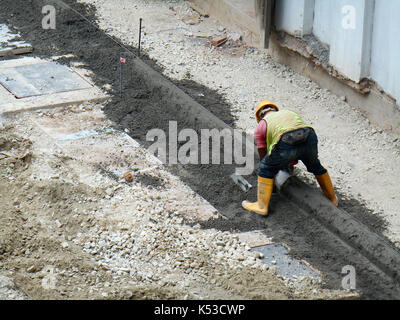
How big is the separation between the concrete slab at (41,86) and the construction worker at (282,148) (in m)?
3.99

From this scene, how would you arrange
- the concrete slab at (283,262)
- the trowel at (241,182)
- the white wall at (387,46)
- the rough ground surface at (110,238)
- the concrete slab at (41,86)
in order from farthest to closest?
the concrete slab at (41,86) < the white wall at (387,46) < the trowel at (241,182) < the concrete slab at (283,262) < the rough ground surface at (110,238)

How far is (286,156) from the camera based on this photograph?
7895 mm

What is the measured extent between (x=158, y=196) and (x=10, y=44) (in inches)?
241

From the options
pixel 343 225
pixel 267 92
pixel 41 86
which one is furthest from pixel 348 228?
pixel 41 86

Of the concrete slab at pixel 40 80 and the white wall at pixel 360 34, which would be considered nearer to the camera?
the white wall at pixel 360 34

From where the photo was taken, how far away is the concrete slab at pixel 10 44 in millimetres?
12812

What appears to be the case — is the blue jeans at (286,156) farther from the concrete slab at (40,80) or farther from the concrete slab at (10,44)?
the concrete slab at (10,44)

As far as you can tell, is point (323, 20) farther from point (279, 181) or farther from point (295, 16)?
point (279, 181)

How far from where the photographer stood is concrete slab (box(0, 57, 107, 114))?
11.0m

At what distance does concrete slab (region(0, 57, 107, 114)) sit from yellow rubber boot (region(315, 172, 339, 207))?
4361mm

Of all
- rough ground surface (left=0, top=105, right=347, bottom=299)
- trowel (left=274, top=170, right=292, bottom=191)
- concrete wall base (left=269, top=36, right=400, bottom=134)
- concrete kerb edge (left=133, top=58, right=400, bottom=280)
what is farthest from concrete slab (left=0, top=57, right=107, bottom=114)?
trowel (left=274, top=170, right=292, bottom=191)

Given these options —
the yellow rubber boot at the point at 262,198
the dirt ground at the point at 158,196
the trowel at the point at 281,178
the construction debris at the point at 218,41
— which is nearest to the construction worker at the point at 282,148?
the yellow rubber boot at the point at 262,198

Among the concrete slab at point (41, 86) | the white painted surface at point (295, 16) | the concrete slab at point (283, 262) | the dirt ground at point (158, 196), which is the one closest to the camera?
the dirt ground at point (158, 196)

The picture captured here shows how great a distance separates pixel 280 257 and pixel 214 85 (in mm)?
4721
